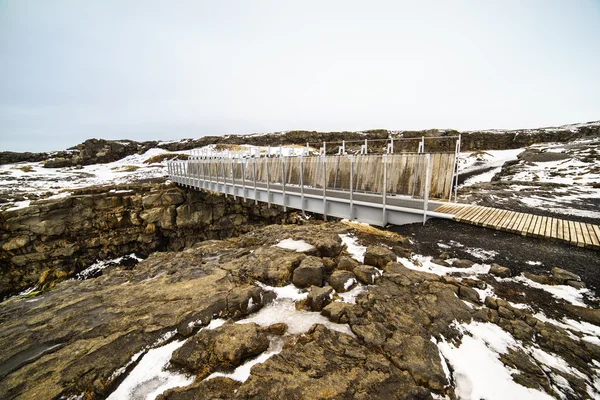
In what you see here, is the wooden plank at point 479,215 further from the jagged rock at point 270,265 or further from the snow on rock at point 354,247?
the jagged rock at point 270,265

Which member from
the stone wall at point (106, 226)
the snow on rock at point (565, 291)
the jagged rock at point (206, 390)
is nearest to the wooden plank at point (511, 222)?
the snow on rock at point (565, 291)

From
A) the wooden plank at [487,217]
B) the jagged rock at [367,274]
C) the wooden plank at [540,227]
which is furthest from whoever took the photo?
the wooden plank at [487,217]

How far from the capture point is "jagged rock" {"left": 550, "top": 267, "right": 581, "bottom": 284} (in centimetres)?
418

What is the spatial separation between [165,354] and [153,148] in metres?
57.7

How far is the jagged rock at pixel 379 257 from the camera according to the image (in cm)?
500

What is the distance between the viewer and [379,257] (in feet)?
16.6

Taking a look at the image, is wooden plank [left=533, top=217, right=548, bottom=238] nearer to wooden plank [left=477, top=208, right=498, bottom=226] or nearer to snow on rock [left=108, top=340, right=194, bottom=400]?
A: wooden plank [left=477, top=208, right=498, bottom=226]

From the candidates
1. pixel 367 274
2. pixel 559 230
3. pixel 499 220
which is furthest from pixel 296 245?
pixel 559 230

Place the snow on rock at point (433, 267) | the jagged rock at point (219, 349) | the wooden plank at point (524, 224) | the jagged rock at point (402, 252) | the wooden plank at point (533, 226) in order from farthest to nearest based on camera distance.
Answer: the wooden plank at point (524, 224) → the wooden plank at point (533, 226) → the jagged rock at point (402, 252) → the snow on rock at point (433, 267) → the jagged rock at point (219, 349)

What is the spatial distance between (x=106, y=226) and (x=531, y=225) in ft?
80.0

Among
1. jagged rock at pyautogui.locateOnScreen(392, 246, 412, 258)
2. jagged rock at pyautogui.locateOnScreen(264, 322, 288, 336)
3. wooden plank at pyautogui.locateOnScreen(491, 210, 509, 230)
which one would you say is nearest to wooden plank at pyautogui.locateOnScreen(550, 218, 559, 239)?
wooden plank at pyautogui.locateOnScreen(491, 210, 509, 230)

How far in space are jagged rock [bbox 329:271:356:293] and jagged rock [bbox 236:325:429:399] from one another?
1.19 m

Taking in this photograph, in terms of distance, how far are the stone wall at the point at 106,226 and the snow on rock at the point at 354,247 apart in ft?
38.4

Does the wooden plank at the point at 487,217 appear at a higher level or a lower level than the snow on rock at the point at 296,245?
higher
